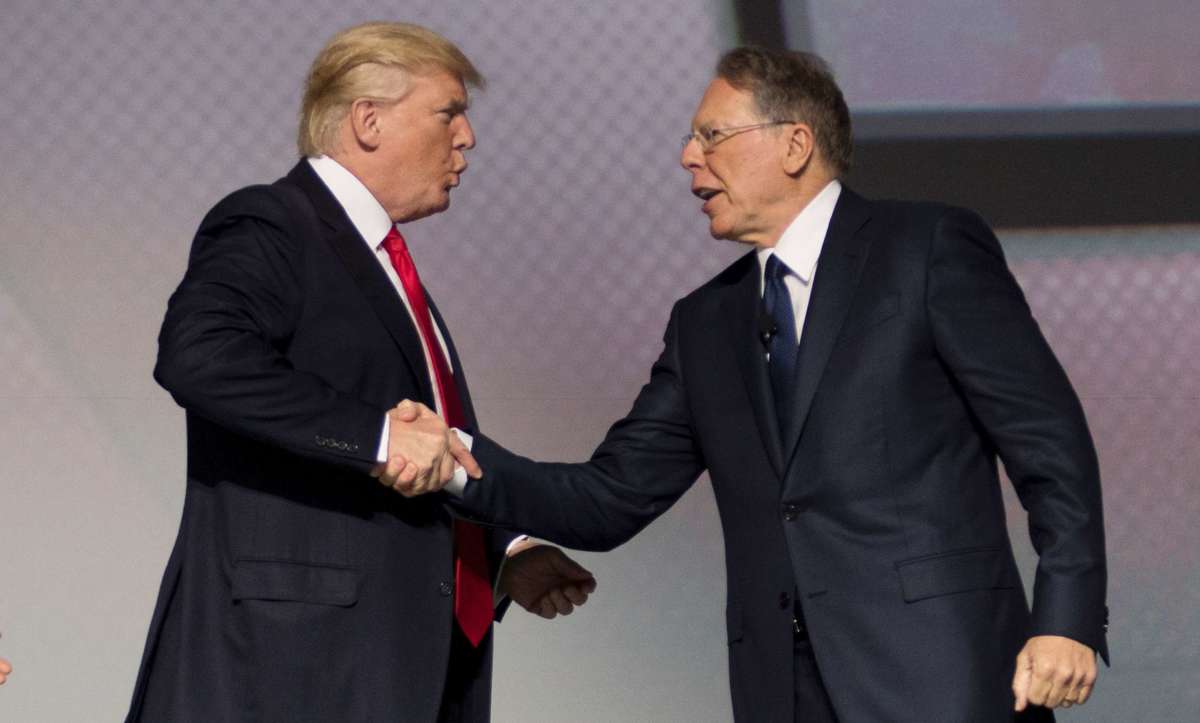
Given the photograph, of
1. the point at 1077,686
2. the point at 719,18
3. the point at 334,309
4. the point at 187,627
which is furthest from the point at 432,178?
the point at 719,18

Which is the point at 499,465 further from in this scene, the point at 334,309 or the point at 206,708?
the point at 206,708

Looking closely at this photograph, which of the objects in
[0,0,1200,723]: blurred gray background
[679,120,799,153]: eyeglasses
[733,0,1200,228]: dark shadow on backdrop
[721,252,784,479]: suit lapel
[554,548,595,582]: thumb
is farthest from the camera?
[733,0,1200,228]: dark shadow on backdrop

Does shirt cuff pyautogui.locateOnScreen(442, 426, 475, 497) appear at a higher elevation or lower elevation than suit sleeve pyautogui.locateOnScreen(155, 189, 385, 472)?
lower

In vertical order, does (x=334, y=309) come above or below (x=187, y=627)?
above

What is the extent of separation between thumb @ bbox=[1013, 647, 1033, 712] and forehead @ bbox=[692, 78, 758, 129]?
82cm

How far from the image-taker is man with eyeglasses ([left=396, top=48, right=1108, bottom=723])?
1.92m

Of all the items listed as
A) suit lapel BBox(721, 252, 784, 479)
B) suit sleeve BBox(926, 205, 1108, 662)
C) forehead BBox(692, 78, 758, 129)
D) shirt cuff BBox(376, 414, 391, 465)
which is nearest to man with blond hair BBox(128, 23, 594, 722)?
shirt cuff BBox(376, 414, 391, 465)

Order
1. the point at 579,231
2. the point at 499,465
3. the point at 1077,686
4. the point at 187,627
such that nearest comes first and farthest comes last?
the point at 1077,686 < the point at 187,627 < the point at 499,465 < the point at 579,231

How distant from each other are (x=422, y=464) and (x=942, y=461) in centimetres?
61

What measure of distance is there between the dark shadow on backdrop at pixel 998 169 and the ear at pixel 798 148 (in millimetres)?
1188

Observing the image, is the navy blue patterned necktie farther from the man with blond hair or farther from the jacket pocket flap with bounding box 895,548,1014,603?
the man with blond hair

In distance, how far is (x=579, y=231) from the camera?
344 cm

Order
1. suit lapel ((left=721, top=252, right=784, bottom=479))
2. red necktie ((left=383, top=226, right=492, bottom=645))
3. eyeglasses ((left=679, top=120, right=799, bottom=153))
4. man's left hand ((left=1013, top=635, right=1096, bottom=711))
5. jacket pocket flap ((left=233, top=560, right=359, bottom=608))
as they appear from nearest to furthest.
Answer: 1. man's left hand ((left=1013, top=635, right=1096, bottom=711))
2. jacket pocket flap ((left=233, top=560, right=359, bottom=608))
3. suit lapel ((left=721, top=252, right=784, bottom=479))
4. red necktie ((left=383, top=226, right=492, bottom=645))
5. eyeglasses ((left=679, top=120, right=799, bottom=153))

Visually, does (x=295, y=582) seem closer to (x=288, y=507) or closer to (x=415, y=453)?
(x=288, y=507)
